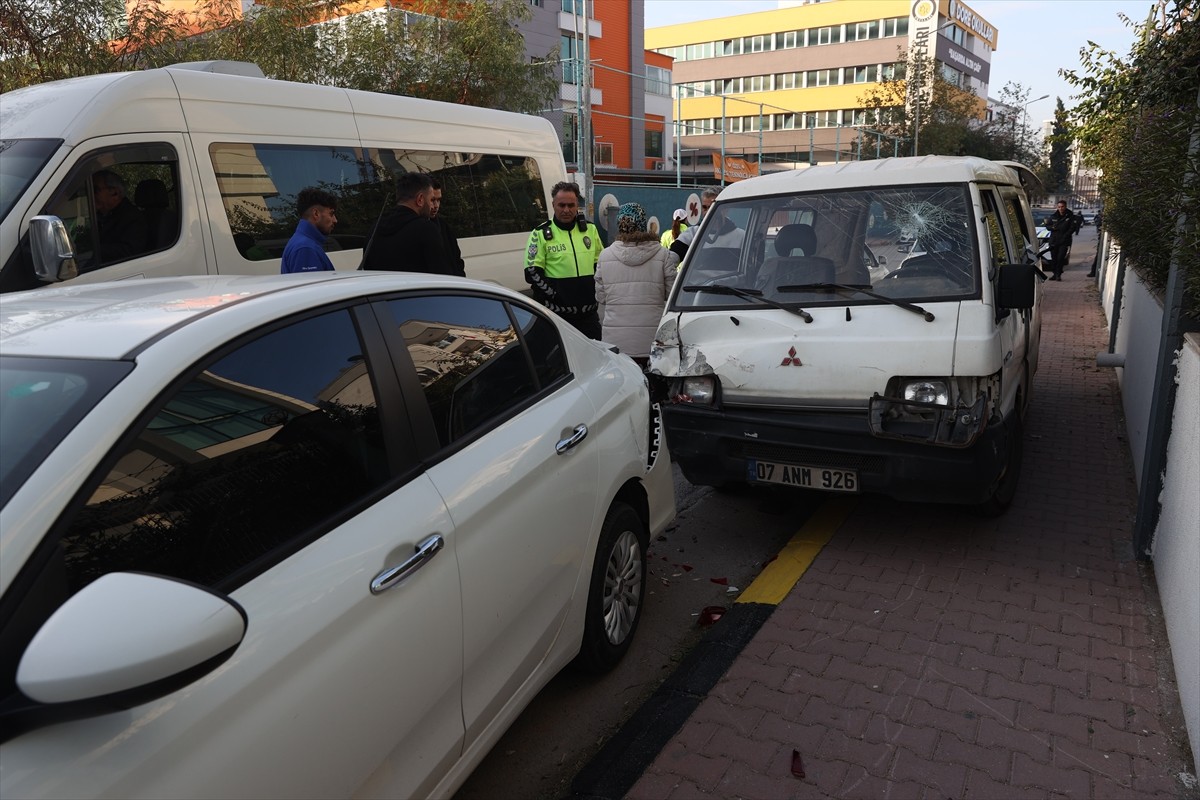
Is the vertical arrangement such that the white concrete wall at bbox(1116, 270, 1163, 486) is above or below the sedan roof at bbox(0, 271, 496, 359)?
below

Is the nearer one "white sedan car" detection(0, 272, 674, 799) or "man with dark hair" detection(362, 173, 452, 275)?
"white sedan car" detection(0, 272, 674, 799)

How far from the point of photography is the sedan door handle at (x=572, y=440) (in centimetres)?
302

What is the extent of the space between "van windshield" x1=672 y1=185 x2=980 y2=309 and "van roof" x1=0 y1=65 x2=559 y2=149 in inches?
146

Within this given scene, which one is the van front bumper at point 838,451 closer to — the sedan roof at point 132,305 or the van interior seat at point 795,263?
the van interior seat at point 795,263

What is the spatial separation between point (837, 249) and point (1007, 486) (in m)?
1.74

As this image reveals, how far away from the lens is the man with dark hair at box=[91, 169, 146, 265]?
18.4 feet

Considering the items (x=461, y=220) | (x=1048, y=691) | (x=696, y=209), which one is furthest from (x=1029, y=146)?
(x=1048, y=691)

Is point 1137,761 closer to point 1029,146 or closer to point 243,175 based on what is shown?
point 243,175

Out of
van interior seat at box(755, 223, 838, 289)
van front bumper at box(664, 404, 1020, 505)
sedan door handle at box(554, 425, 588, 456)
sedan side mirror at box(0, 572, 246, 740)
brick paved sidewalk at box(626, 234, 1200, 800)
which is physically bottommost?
brick paved sidewalk at box(626, 234, 1200, 800)

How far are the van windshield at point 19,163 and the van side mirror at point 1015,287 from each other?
5740 mm

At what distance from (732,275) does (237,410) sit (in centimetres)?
374

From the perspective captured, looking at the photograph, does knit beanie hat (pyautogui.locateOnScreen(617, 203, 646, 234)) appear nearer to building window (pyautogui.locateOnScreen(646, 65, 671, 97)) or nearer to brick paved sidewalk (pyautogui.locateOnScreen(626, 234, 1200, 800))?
brick paved sidewalk (pyautogui.locateOnScreen(626, 234, 1200, 800))

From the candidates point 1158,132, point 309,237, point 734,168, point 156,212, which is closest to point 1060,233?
point 734,168

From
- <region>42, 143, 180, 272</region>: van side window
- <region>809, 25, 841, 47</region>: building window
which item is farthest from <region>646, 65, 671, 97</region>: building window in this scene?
<region>42, 143, 180, 272</region>: van side window
